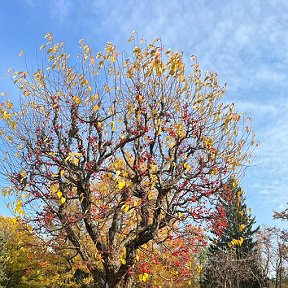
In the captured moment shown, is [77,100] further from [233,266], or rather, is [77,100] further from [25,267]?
[233,266]

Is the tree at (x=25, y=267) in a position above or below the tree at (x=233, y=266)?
below

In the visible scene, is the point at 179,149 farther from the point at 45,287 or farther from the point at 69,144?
the point at 45,287

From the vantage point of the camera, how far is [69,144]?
850 cm

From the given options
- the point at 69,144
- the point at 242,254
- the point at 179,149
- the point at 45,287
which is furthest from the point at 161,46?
the point at 242,254

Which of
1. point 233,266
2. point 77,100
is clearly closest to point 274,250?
point 233,266

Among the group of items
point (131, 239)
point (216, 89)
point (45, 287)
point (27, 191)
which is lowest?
point (45, 287)

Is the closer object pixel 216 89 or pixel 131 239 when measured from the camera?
pixel 131 239

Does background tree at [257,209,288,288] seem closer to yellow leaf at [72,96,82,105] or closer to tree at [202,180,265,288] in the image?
tree at [202,180,265,288]

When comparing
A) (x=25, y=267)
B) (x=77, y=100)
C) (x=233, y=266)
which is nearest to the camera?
(x=77, y=100)

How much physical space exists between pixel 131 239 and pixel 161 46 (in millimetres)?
4613

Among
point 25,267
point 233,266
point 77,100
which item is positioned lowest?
point 25,267

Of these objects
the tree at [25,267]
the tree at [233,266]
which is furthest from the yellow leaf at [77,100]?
the tree at [233,266]

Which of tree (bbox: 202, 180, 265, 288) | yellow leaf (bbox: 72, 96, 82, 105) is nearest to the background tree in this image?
tree (bbox: 202, 180, 265, 288)

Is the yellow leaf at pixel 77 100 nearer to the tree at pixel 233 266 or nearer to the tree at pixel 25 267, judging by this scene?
the tree at pixel 25 267
